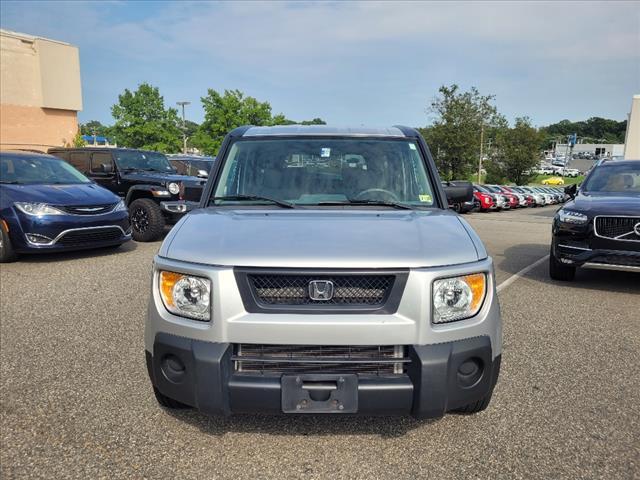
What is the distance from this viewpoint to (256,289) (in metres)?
2.43

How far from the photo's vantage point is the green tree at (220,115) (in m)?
49.1

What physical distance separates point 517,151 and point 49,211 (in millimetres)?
56519

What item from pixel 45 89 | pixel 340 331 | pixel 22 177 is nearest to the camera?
pixel 340 331

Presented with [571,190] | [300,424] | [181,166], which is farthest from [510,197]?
[300,424]

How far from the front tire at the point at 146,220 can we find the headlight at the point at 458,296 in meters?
8.14

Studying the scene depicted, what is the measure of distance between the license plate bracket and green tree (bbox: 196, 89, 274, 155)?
48.1 meters

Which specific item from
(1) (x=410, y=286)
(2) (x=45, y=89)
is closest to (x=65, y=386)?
(1) (x=410, y=286)

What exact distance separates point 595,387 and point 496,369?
1446mm

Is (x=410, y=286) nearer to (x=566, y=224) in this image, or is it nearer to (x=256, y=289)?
(x=256, y=289)

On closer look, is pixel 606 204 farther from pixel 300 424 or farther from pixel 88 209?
pixel 88 209

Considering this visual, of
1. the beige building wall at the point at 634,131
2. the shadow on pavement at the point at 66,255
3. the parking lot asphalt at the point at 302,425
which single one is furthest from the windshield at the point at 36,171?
the beige building wall at the point at 634,131

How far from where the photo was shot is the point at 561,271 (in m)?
6.92

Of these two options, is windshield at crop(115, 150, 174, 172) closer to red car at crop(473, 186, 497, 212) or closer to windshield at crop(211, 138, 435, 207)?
windshield at crop(211, 138, 435, 207)

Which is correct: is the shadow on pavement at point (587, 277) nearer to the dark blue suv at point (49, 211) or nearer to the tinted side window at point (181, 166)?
the dark blue suv at point (49, 211)
